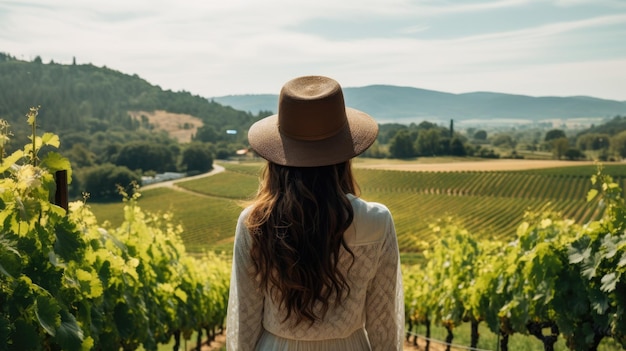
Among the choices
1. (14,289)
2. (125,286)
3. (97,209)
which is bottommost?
(97,209)

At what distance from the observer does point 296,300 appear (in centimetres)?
205

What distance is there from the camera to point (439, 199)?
193ft

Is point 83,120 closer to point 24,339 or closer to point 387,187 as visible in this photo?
point 387,187

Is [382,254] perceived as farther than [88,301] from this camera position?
No

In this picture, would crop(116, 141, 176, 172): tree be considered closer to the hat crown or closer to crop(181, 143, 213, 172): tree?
crop(181, 143, 213, 172): tree

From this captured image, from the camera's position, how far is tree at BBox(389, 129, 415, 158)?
285ft

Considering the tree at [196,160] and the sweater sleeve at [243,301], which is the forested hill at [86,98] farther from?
the sweater sleeve at [243,301]

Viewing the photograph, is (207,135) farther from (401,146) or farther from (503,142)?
(503,142)

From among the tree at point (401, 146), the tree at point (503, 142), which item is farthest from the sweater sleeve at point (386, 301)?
the tree at point (503, 142)

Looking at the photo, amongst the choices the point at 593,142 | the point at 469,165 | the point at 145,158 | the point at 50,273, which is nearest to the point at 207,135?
the point at 145,158

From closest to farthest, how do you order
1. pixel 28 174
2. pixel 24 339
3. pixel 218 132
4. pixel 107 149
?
pixel 24 339, pixel 28 174, pixel 107 149, pixel 218 132

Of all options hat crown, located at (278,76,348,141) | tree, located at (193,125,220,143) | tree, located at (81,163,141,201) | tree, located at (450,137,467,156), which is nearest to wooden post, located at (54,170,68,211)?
hat crown, located at (278,76,348,141)

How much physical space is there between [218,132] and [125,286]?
12749 cm

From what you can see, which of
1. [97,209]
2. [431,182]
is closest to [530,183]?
[431,182]
